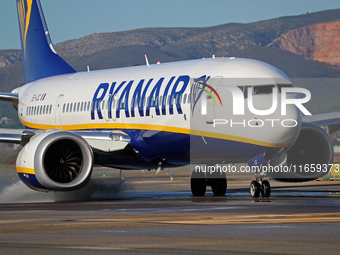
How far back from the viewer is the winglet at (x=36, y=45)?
35281mm

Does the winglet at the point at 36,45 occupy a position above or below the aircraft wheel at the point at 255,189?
above

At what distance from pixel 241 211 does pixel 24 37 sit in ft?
71.5

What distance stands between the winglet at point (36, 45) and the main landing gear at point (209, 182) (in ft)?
31.8

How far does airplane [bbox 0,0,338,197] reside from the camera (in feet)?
74.2

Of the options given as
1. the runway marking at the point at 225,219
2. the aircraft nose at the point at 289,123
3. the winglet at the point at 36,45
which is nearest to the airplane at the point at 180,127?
the aircraft nose at the point at 289,123

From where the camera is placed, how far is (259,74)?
76.8 ft

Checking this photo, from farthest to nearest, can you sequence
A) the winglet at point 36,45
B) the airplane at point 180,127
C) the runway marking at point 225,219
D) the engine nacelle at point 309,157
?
the winglet at point 36,45 < the engine nacelle at point 309,157 < the airplane at point 180,127 < the runway marking at point 225,219

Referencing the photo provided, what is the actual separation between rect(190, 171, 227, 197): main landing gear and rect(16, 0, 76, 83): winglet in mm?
9699

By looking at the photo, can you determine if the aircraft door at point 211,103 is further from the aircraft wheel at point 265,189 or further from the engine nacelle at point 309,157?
the engine nacelle at point 309,157

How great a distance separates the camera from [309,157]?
2770 cm

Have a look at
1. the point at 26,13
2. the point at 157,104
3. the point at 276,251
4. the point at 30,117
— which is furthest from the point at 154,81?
the point at 276,251

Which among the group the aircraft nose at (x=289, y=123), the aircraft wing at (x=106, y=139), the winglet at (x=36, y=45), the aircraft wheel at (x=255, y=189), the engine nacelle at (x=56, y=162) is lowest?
the aircraft wheel at (x=255, y=189)

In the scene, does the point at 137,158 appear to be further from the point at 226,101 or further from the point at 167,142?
the point at 226,101

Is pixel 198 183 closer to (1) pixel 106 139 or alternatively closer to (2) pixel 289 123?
(1) pixel 106 139
